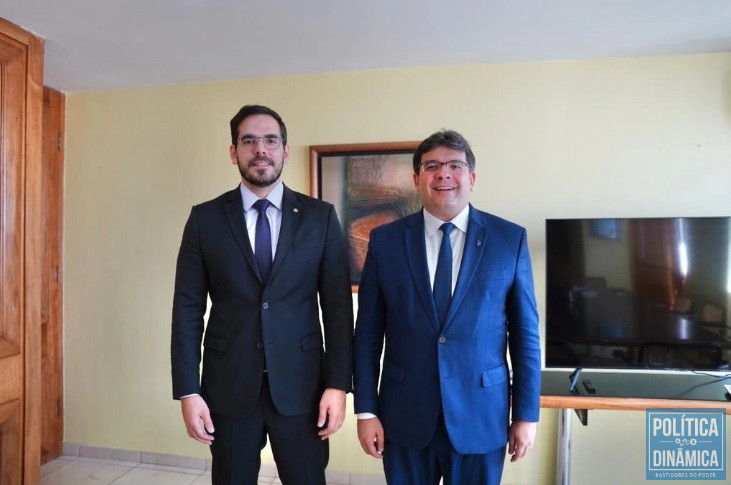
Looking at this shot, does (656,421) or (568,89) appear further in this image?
(568,89)

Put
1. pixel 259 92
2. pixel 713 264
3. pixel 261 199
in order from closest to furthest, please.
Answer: pixel 261 199 → pixel 713 264 → pixel 259 92

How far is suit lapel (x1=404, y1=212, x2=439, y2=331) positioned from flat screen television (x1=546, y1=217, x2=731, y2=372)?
914mm

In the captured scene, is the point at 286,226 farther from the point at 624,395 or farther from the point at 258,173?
the point at 624,395

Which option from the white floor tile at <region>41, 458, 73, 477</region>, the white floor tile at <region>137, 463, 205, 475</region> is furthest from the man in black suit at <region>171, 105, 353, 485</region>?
the white floor tile at <region>41, 458, 73, 477</region>

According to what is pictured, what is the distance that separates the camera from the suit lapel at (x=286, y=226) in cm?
148

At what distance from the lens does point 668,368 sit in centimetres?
204

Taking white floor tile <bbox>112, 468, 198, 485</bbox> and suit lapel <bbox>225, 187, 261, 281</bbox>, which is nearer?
suit lapel <bbox>225, 187, 261, 281</bbox>

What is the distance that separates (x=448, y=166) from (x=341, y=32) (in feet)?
3.29

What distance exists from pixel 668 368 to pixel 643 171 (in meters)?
0.93

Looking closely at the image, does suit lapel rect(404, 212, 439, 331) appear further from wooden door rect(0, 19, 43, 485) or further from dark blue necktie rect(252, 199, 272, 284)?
wooden door rect(0, 19, 43, 485)

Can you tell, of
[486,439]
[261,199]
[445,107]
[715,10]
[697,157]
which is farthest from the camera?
[445,107]

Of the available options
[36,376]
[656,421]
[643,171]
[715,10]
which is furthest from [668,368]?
[36,376]

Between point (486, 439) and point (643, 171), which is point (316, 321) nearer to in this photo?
point (486, 439)

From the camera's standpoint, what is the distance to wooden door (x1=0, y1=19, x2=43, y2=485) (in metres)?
1.92
